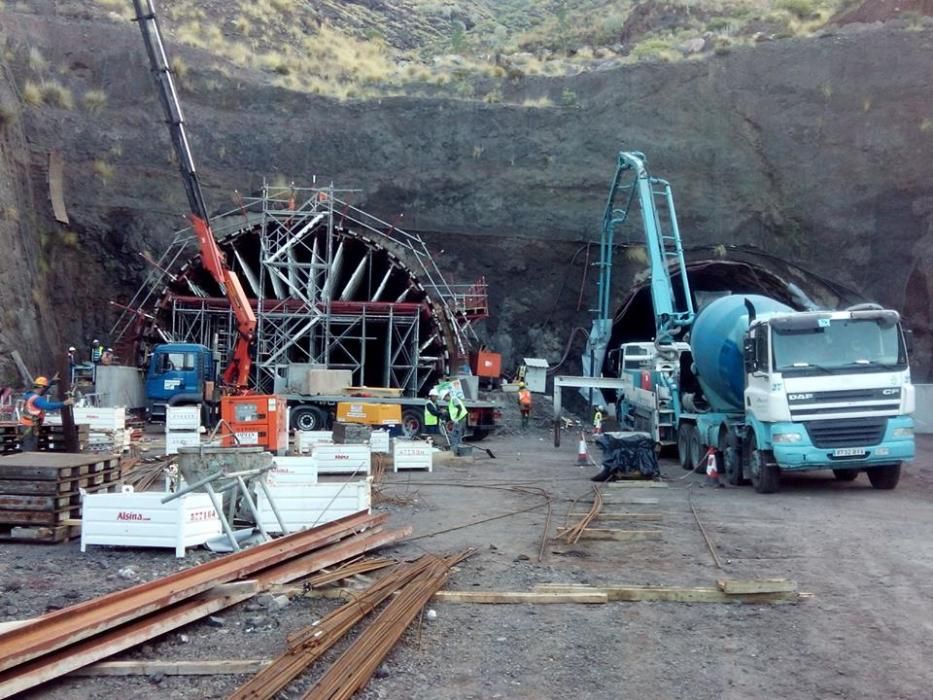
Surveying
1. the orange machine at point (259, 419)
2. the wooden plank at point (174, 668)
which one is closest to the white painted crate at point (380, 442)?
the orange machine at point (259, 419)

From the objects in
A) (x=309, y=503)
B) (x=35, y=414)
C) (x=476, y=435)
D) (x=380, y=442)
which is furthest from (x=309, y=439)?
(x=309, y=503)

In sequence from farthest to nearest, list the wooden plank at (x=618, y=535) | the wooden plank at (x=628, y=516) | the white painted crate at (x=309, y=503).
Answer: the wooden plank at (x=628, y=516) → the white painted crate at (x=309, y=503) → the wooden plank at (x=618, y=535)

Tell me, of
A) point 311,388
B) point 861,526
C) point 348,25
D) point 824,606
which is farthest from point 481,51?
point 824,606

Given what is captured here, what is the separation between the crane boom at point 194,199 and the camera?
72.0 ft

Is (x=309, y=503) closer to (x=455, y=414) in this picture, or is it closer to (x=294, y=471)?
(x=294, y=471)

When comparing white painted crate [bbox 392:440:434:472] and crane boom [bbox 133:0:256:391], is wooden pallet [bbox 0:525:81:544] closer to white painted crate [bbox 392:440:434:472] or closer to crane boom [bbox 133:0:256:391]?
white painted crate [bbox 392:440:434:472]

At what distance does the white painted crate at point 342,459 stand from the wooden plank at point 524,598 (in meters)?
8.15

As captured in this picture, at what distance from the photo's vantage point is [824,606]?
7.25m

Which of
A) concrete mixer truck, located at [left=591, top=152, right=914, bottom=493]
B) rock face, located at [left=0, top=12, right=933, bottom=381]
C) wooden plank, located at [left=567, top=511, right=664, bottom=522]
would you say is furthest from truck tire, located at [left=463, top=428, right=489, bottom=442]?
wooden plank, located at [left=567, top=511, right=664, bottom=522]

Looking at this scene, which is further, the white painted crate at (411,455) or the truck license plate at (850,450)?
the white painted crate at (411,455)

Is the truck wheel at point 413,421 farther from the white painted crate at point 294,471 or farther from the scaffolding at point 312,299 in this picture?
the white painted crate at point 294,471

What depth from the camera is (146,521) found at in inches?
372

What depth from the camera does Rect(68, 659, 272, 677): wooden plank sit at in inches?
227

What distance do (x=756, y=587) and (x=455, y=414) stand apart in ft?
41.5
